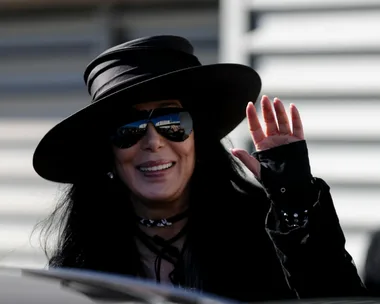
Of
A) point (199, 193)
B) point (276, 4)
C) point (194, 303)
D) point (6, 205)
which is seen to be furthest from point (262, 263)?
point (6, 205)

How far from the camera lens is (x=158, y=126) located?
3.64 m

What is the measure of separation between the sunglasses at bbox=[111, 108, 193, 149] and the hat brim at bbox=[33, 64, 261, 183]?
5 cm

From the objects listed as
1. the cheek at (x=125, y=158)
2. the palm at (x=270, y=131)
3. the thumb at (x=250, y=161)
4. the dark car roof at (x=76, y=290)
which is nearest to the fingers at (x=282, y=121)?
the palm at (x=270, y=131)

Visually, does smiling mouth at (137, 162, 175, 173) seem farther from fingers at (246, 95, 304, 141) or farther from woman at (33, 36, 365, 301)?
fingers at (246, 95, 304, 141)

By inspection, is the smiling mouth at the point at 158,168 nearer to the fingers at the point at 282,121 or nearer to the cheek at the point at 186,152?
the cheek at the point at 186,152

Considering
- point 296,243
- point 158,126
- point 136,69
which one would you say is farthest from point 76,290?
point 136,69

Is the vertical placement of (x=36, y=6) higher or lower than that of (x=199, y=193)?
higher

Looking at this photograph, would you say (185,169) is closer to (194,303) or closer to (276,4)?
(194,303)

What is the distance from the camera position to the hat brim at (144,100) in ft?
12.0

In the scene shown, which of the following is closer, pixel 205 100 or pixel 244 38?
pixel 205 100

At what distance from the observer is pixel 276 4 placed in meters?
5.87

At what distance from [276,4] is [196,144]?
2191mm

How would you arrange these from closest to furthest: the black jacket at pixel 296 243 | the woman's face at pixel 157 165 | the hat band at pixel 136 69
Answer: the black jacket at pixel 296 243 < the woman's face at pixel 157 165 < the hat band at pixel 136 69

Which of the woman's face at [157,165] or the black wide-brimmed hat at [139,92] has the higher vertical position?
the black wide-brimmed hat at [139,92]
